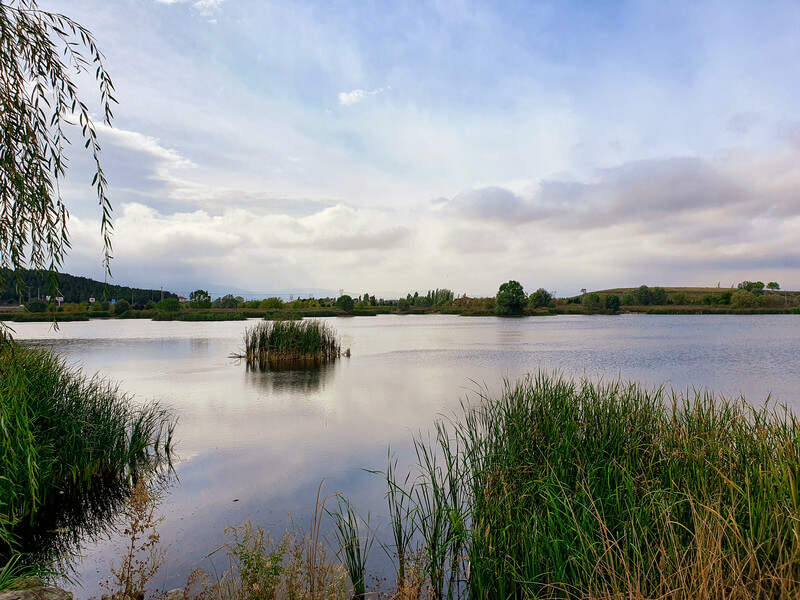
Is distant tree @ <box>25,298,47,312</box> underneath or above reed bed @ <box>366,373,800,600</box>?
above

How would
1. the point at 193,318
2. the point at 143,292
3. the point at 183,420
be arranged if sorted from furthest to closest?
1. the point at 143,292
2. the point at 193,318
3. the point at 183,420

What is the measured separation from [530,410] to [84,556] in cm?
553

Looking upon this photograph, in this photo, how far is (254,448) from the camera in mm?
8914

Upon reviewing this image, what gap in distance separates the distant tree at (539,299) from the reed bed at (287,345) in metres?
70.3

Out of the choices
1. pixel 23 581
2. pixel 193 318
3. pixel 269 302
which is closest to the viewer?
pixel 23 581

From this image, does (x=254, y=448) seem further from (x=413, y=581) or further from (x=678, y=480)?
(x=678, y=480)

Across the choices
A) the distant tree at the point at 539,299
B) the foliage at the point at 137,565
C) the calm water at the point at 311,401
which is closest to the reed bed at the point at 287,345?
the calm water at the point at 311,401

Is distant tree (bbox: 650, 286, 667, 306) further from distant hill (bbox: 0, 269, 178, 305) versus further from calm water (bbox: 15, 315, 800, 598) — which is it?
distant hill (bbox: 0, 269, 178, 305)

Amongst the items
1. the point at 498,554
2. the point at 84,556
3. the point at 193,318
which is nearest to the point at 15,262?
the point at 84,556

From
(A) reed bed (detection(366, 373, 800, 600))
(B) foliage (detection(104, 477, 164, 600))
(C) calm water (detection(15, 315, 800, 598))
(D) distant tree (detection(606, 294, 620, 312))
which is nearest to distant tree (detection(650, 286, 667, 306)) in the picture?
(D) distant tree (detection(606, 294, 620, 312))

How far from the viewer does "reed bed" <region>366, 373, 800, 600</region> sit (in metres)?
2.72

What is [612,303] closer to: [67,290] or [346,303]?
[346,303]

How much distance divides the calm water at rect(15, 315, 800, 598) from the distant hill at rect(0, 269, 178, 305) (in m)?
1.90

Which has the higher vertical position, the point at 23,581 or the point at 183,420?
the point at 23,581
